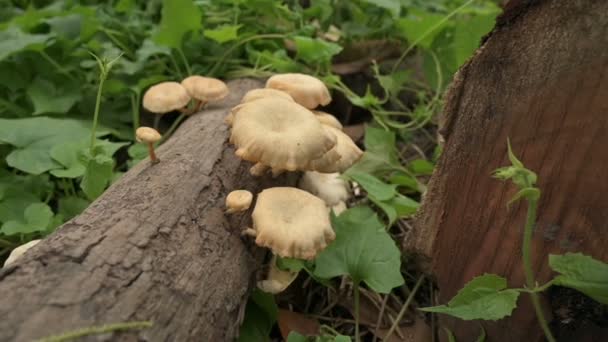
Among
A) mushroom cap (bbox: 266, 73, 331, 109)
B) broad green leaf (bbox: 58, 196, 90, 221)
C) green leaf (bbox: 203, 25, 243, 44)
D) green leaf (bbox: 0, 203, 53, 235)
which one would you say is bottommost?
broad green leaf (bbox: 58, 196, 90, 221)

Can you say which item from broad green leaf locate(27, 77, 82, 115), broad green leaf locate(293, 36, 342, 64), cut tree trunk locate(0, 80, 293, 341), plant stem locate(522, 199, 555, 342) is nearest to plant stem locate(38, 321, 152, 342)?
cut tree trunk locate(0, 80, 293, 341)

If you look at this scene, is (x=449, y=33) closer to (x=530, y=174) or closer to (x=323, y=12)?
(x=323, y=12)

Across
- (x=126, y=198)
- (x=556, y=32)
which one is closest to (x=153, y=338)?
(x=126, y=198)

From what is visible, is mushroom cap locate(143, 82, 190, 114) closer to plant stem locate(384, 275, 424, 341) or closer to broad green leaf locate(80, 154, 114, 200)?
broad green leaf locate(80, 154, 114, 200)

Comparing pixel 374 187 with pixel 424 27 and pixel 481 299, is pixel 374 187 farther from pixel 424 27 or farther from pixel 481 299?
pixel 424 27

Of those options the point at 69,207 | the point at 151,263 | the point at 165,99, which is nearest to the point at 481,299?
the point at 151,263

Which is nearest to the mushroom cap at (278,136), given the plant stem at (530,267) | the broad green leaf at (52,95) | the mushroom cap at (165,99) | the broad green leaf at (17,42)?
the mushroom cap at (165,99)

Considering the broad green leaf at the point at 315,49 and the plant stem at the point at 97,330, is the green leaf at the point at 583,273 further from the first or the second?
the broad green leaf at the point at 315,49
